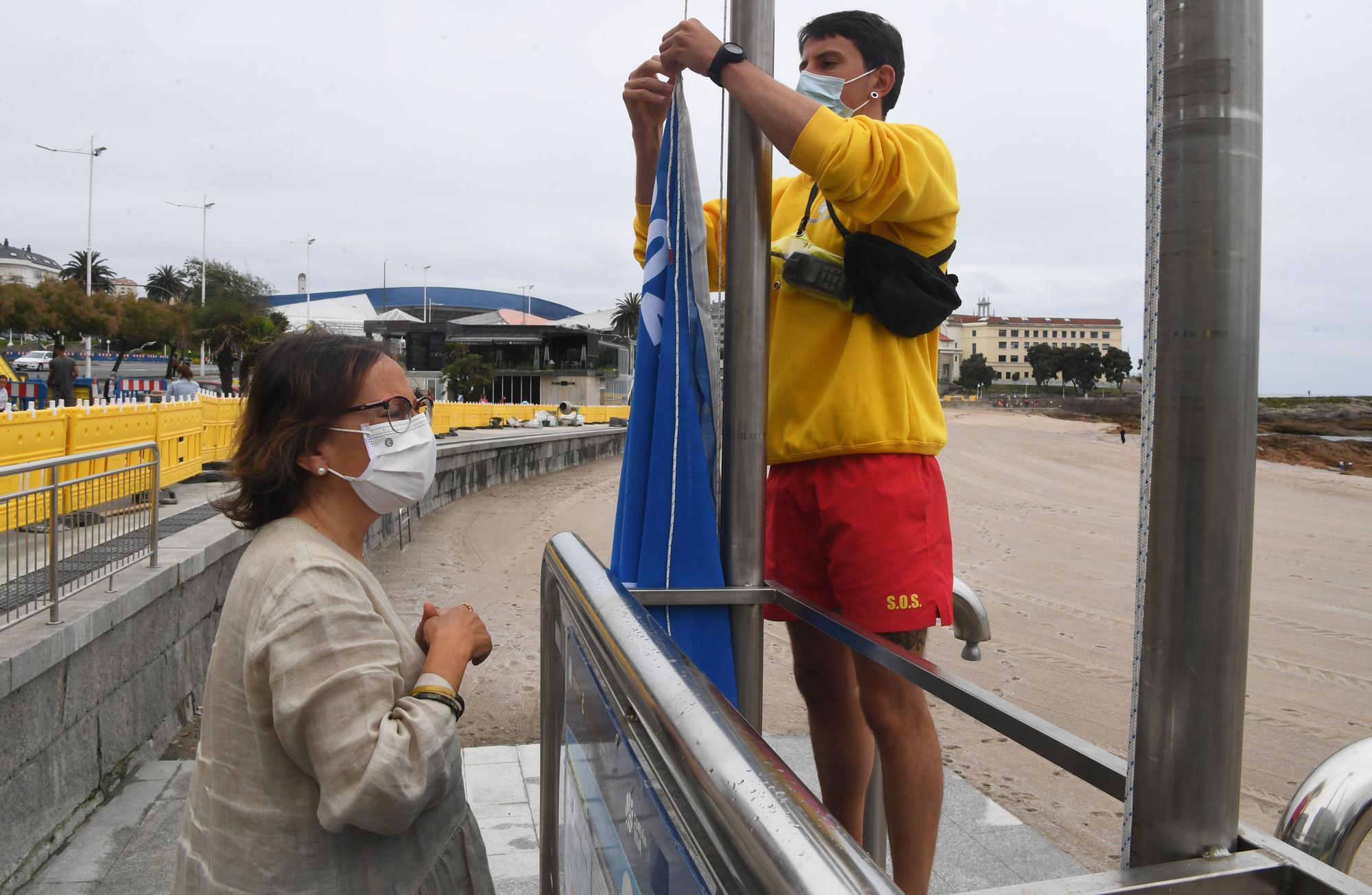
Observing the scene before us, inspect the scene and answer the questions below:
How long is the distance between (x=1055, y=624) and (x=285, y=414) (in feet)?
26.1

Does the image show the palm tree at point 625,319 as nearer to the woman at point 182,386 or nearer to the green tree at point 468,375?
the green tree at point 468,375

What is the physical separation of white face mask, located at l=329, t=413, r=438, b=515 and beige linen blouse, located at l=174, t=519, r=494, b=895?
17 centimetres

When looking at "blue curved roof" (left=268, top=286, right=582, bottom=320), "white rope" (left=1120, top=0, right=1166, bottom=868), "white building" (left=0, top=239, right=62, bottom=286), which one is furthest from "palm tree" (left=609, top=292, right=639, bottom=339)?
"white rope" (left=1120, top=0, right=1166, bottom=868)

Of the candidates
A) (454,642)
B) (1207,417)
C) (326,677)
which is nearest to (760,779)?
(1207,417)

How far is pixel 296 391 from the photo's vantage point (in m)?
1.76

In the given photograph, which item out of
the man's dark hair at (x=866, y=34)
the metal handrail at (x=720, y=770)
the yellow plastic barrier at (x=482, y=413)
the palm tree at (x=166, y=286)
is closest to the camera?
the metal handrail at (x=720, y=770)

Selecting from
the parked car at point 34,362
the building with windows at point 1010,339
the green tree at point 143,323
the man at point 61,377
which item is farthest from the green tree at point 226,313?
the building with windows at point 1010,339

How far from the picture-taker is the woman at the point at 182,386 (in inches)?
562

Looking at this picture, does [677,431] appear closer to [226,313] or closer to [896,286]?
[896,286]

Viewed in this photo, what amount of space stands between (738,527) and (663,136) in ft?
2.75

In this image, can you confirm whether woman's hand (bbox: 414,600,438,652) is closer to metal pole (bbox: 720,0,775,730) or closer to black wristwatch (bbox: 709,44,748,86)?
metal pole (bbox: 720,0,775,730)

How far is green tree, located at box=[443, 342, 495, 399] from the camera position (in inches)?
2170

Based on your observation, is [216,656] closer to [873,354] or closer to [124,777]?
[873,354]

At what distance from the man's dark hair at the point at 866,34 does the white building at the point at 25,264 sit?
110583 millimetres
